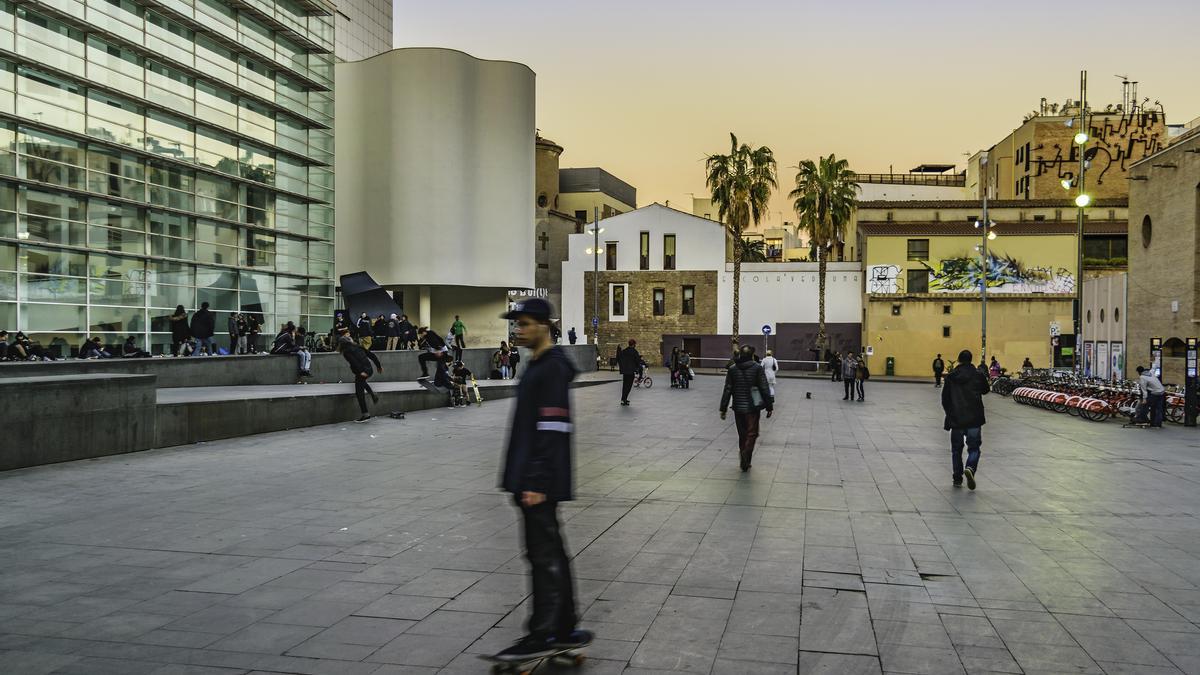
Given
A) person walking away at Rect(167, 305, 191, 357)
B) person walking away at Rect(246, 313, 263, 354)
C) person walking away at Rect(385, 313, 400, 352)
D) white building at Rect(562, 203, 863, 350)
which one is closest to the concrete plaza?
person walking away at Rect(167, 305, 191, 357)

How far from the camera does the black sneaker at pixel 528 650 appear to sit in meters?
4.27

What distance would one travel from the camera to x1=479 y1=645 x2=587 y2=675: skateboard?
427 centimetres

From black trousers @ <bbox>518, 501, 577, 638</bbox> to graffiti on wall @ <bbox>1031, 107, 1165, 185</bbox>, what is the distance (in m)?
60.1

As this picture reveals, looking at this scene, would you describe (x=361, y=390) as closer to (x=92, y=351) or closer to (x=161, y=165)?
(x=92, y=351)

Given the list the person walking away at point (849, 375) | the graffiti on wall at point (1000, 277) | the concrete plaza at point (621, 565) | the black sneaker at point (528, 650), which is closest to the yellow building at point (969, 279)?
the graffiti on wall at point (1000, 277)

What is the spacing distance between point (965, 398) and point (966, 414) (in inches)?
7.7

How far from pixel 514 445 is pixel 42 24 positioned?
79.8ft

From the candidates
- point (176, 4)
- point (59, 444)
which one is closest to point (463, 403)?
point (59, 444)

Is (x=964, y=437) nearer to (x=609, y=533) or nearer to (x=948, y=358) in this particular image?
(x=609, y=533)

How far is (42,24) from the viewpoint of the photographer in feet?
73.4

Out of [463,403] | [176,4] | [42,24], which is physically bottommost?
[463,403]

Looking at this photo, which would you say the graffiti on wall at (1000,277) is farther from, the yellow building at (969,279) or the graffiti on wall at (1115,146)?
the graffiti on wall at (1115,146)

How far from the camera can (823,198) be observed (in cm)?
4750

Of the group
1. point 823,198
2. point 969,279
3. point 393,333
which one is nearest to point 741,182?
point 823,198
